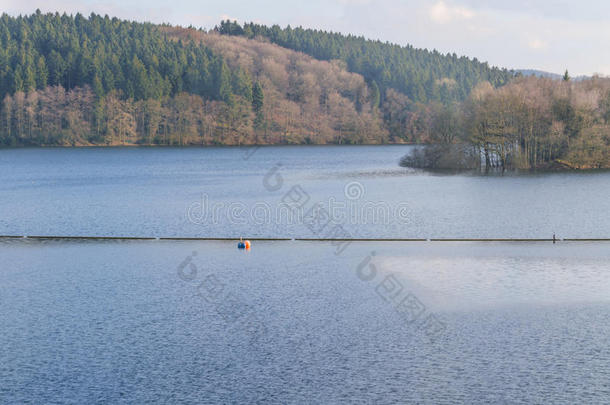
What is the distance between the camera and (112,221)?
41562 mm

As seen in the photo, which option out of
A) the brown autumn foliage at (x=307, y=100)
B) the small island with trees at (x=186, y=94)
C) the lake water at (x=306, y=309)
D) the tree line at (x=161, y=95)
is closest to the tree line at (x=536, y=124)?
the small island with trees at (x=186, y=94)

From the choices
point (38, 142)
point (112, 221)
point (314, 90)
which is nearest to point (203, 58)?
point (314, 90)

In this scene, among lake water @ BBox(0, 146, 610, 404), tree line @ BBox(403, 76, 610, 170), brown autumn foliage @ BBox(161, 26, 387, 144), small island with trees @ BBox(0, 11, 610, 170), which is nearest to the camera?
lake water @ BBox(0, 146, 610, 404)

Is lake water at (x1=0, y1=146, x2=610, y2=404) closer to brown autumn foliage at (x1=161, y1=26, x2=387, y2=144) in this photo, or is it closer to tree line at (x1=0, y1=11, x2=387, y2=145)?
tree line at (x1=0, y1=11, x2=387, y2=145)

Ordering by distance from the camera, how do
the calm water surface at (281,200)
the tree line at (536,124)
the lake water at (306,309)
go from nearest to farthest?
the lake water at (306,309) → the calm water surface at (281,200) → the tree line at (536,124)

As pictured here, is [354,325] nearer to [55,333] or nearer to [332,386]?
[332,386]

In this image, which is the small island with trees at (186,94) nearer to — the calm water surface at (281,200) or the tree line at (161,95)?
the tree line at (161,95)

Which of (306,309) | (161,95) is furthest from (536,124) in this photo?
(161,95)

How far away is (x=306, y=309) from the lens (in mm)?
21484

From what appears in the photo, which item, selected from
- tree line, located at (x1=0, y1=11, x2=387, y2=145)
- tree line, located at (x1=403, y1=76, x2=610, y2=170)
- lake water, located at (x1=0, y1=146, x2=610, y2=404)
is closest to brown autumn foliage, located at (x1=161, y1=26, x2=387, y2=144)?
tree line, located at (x1=0, y1=11, x2=387, y2=145)

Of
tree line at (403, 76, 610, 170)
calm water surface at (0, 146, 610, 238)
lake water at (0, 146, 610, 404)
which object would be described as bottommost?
calm water surface at (0, 146, 610, 238)

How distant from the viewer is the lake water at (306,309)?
15562mm

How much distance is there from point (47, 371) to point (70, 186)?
52.4 metres

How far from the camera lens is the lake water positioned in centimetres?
1556
